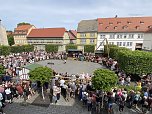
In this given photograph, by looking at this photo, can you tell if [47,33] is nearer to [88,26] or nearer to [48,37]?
[48,37]

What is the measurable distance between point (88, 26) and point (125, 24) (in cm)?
1370

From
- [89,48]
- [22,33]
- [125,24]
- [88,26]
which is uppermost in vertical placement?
[125,24]

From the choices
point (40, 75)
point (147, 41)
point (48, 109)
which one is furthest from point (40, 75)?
point (147, 41)

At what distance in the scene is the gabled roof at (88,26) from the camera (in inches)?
2721

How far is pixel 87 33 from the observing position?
69250 mm

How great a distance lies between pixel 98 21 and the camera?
230 ft

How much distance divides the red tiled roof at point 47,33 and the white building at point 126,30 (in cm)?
1712

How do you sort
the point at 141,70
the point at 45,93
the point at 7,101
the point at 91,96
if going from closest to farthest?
the point at 91,96 < the point at 7,101 < the point at 45,93 < the point at 141,70

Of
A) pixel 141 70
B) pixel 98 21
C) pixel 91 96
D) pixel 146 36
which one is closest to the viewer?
pixel 91 96

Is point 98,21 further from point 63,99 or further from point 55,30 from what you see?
point 63,99

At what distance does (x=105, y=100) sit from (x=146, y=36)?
49.4 m

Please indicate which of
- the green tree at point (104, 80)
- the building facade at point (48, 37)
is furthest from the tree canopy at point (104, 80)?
the building facade at point (48, 37)

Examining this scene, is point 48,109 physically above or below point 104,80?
below

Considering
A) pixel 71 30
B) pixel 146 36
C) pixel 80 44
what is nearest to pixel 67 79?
pixel 146 36
